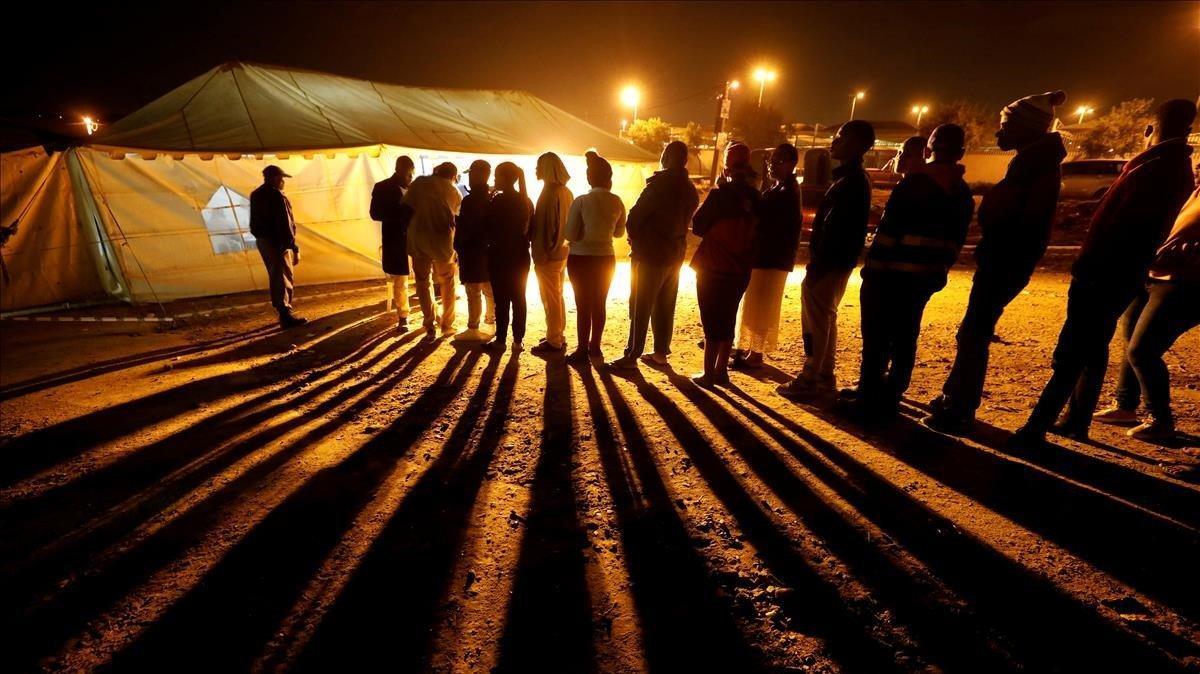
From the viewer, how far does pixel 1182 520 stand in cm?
254

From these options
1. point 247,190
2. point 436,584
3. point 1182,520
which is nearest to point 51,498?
point 436,584

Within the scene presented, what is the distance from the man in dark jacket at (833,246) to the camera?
365cm

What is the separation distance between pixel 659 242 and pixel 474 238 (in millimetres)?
2007

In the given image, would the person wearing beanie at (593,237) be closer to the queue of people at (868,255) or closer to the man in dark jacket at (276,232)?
the queue of people at (868,255)

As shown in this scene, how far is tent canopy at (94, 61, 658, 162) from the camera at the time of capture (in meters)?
7.51

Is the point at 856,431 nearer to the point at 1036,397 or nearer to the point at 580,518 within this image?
the point at 1036,397

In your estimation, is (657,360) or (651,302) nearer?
(651,302)

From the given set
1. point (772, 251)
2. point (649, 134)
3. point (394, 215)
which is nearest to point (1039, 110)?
point (772, 251)

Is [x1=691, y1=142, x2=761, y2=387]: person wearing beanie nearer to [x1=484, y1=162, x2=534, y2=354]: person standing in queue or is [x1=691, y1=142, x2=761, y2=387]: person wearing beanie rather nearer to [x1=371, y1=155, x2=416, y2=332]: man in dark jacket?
[x1=484, y1=162, x2=534, y2=354]: person standing in queue

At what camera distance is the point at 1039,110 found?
Answer: 2.92 meters

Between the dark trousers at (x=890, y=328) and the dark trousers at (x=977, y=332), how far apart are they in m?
0.26

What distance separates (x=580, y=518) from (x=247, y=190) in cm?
917

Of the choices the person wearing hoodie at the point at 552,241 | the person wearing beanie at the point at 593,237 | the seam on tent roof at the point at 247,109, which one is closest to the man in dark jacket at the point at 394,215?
the person wearing hoodie at the point at 552,241

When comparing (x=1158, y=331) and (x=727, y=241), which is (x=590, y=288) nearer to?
(x=727, y=241)
